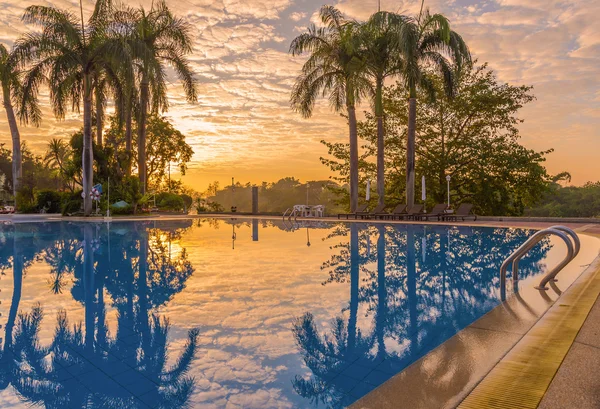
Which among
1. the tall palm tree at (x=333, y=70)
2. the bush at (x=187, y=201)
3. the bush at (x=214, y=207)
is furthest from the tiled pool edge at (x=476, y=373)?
the bush at (x=187, y=201)

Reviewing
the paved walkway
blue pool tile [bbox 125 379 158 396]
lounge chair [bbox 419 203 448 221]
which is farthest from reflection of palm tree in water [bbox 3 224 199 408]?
lounge chair [bbox 419 203 448 221]

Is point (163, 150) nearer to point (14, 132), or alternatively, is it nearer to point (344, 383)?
point (14, 132)

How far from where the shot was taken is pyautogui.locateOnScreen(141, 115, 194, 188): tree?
35.0 meters

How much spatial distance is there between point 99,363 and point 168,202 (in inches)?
1026

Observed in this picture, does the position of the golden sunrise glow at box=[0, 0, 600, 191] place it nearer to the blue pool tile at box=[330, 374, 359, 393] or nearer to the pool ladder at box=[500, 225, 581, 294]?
the pool ladder at box=[500, 225, 581, 294]

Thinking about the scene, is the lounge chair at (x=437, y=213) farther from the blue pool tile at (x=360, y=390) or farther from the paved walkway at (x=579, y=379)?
the blue pool tile at (x=360, y=390)

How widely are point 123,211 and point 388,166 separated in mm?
17317

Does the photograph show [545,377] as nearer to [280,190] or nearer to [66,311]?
[66,311]

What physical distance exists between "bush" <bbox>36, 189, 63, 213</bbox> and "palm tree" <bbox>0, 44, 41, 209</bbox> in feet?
7.01

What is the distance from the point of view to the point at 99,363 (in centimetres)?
312

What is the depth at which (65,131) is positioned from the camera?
115 ft

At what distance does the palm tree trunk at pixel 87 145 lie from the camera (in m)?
20.5

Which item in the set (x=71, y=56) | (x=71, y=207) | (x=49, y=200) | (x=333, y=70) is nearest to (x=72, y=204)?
(x=71, y=207)

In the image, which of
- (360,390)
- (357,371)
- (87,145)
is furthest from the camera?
(87,145)
